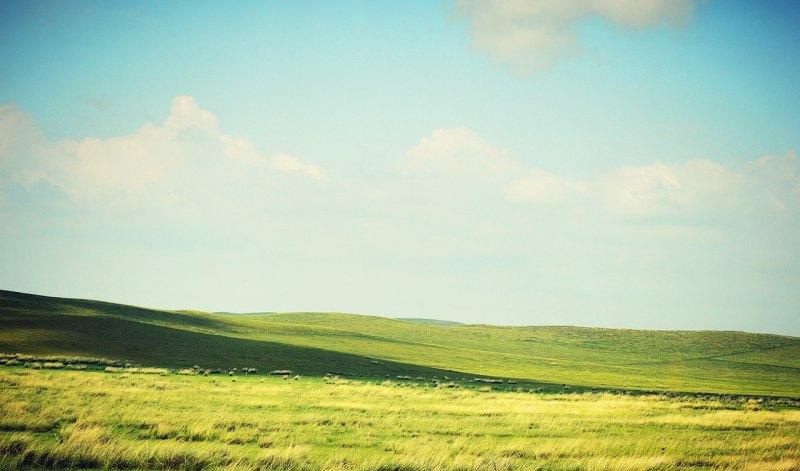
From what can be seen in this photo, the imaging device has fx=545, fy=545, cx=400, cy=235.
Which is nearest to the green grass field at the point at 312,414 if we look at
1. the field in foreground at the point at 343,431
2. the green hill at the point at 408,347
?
the field in foreground at the point at 343,431

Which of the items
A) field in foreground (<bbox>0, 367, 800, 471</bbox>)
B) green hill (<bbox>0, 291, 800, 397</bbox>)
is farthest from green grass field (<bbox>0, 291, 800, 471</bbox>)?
green hill (<bbox>0, 291, 800, 397</bbox>)

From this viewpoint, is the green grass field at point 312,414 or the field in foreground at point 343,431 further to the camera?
the green grass field at point 312,414

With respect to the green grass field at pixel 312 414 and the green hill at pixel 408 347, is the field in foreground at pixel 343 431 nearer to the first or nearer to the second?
the green grass field at pixel 312 414

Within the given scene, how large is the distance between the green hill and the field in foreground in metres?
24.4

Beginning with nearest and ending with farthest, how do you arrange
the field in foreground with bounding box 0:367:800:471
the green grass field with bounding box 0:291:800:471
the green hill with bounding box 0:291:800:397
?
the field in foreground with bounding box 0:367:800:471 < the green grass field with bounding box 0:291:800:471 < the green hill with bounding box 0:291:800:397

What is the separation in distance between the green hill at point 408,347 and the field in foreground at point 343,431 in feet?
80.1

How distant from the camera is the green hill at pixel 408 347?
61.1 metres

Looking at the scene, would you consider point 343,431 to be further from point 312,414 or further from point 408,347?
point 408,347

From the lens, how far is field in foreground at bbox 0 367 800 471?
1448cm

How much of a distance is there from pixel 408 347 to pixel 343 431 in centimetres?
7733

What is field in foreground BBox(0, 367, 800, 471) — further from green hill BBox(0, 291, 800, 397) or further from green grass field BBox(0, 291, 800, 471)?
green hill BBox(0, 291, 800, 397)

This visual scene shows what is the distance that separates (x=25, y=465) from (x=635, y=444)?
769 inches

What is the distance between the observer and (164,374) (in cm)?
4219

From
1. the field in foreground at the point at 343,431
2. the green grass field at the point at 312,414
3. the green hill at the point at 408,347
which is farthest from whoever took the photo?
the green hill at the point at 408,347
